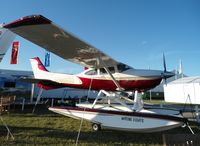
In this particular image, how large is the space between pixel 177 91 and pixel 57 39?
25.4m

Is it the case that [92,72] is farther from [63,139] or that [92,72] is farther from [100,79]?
[63,139]

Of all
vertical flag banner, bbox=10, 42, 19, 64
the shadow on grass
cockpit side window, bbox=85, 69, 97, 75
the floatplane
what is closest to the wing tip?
the floatplane

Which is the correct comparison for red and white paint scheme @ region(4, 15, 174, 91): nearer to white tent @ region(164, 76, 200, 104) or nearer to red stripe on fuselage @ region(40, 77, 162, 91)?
red stripe on fuselage @ region(40, 77, 162, 91)

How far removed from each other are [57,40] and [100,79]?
9.57ft

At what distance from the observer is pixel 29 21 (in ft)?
16.4

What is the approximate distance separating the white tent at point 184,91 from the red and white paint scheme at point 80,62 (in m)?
18.0

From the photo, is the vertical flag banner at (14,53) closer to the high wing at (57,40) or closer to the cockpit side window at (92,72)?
the cockpit side window at (92,72)

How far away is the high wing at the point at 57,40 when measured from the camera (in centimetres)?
512

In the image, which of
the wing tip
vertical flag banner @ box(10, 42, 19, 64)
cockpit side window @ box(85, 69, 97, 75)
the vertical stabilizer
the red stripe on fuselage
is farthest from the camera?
vertical flag banner @ box(10, 42, 19, 64)

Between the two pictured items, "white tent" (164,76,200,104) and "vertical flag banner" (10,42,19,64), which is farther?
"white tent" (164,76,200,104)

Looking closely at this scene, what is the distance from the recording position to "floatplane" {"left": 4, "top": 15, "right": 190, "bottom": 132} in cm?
570

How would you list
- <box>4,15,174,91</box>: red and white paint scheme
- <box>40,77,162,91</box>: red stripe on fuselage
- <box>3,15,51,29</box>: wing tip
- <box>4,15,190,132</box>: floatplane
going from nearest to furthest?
<box>3,15,51,29</box>: wing tip < <box>4,15,174,91</box>: red and white paint scheme < <box>4,15,190,132</box>: floatplane < <box>40,77,162,91</box>: red stripe on fuselage

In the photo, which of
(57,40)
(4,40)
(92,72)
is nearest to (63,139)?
(57,40)

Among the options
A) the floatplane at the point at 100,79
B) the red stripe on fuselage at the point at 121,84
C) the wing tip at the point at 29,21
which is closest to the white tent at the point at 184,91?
the floatplane at the point at 100,79
